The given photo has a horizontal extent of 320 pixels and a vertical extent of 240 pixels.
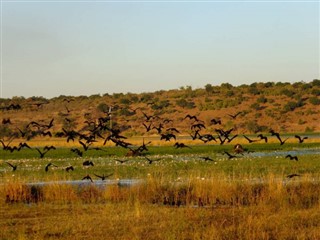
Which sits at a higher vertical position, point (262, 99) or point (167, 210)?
point (262, 99)

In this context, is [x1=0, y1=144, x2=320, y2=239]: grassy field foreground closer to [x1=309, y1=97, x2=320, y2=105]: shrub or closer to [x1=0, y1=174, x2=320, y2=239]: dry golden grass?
[x1=0, y1=174, x2=320, y2=239]: dry golden grass

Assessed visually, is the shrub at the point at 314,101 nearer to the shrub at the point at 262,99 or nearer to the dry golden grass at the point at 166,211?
the shrub at the point at 262,99

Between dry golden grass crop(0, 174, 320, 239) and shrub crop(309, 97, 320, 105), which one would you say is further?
shrub crop(309, 97, 320, 105)

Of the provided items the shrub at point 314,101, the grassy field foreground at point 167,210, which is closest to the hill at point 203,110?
the shrub at point 314,101

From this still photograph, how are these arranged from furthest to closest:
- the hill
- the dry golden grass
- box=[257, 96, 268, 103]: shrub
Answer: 1. box=[257, 96, 268, 103]: shrub
2. the hill
3. the dry golden grass

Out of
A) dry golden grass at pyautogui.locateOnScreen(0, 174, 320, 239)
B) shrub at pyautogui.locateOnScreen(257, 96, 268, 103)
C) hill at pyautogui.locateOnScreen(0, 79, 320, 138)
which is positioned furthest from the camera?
shrub at pyautogui.locateOnScreen(257, 96, 268, 103)

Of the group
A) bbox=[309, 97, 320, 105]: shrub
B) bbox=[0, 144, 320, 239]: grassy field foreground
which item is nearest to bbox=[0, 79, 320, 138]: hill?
bbox=[309, 97, 320, 105]: shrub

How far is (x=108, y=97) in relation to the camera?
13038 centimetres

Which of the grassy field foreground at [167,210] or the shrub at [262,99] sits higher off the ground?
the shrub at [262,99]

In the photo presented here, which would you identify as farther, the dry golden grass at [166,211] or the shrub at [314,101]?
the shrub at [314,101]

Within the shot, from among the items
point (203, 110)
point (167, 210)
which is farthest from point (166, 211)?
point (203, 110)

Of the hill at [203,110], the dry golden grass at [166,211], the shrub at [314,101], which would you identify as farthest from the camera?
the shrub at [314,101]

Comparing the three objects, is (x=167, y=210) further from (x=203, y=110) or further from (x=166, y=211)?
(x=203, y=110)

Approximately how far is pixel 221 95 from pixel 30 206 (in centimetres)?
9725
